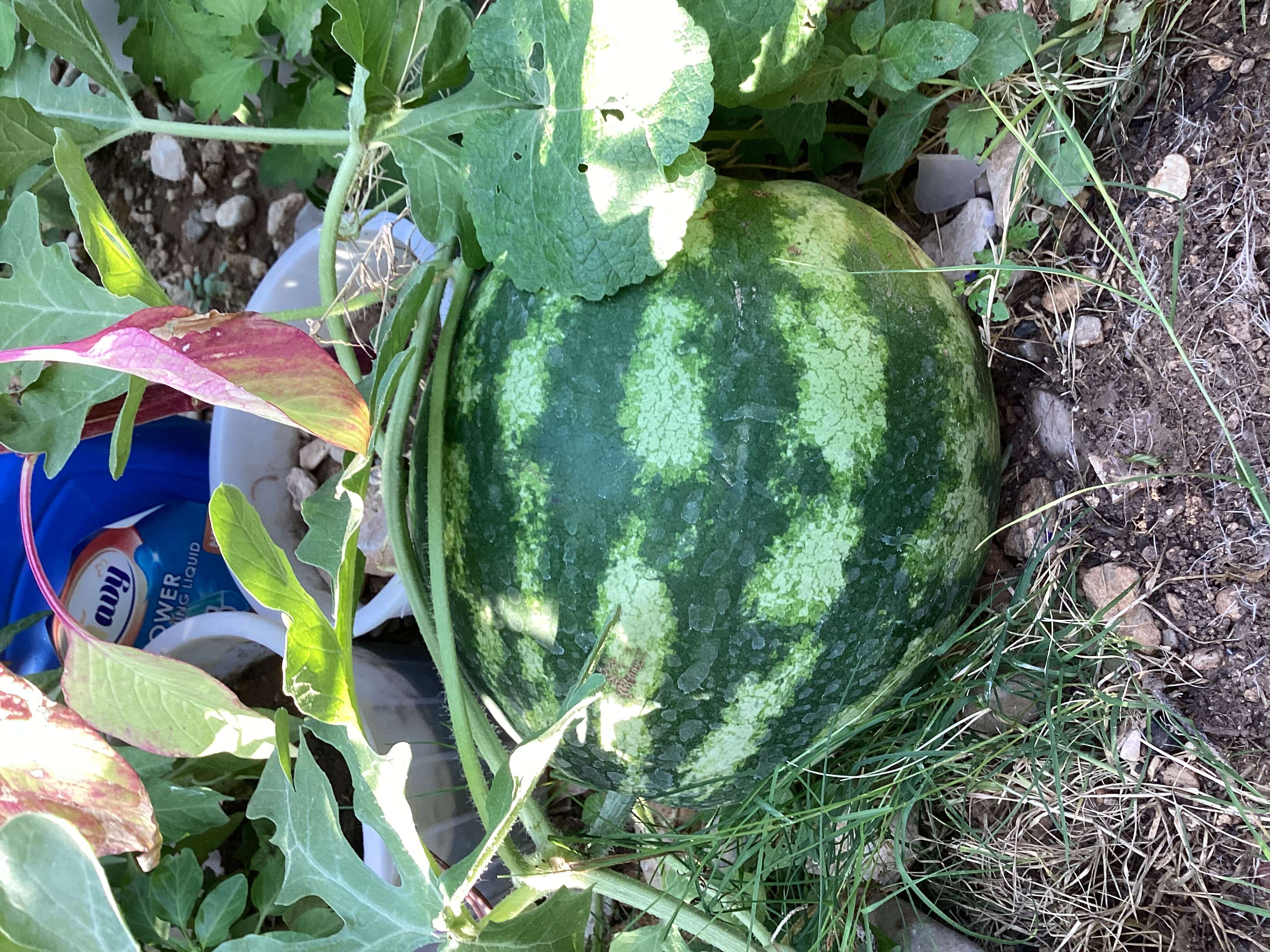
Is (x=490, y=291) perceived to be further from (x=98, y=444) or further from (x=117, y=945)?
(x=98, y=444)

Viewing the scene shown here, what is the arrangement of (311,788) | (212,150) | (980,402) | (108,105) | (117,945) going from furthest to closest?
(212,150) → (108,105) → (980,402) → (311,788) → (117,945)

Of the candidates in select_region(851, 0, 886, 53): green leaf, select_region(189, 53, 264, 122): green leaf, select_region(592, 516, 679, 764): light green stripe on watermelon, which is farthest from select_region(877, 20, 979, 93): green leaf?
select_region(189, 53, 264, 122): green leaf

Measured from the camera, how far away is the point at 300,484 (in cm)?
162

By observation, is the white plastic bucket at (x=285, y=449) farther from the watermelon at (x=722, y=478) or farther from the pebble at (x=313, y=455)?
the watermelon at (x=722, y=478)

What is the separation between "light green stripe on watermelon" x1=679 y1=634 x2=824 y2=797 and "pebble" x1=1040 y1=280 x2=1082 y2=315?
49 cm

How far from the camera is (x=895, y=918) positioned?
4.32 ft

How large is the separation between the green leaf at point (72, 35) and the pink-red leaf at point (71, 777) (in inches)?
29.3

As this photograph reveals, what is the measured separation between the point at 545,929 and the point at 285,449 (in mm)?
1000

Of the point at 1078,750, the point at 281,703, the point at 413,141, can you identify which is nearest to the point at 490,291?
the point at 413,141

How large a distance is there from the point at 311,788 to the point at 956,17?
1056 millimetres

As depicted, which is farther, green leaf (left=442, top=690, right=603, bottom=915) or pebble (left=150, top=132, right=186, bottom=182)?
pebble (left=150, top=132, right=186, bottom=182)

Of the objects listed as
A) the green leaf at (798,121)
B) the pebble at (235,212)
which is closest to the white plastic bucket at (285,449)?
the pebble at (235,212)

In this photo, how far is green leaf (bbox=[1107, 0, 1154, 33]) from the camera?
100 cm

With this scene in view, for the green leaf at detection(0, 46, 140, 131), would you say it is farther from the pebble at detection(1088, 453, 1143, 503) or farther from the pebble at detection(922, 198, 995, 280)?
the pebble at detection(1088, 453, 1143, 503)
